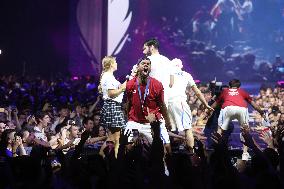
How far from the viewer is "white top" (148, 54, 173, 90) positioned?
798 centimetres

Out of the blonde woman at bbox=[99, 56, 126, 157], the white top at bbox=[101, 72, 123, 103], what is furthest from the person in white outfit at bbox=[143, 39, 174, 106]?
the white top at bbox=[101, 72, 123, 103]

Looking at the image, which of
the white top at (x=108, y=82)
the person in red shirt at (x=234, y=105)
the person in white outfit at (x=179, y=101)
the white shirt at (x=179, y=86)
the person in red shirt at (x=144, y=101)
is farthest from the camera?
the person in red shirt at (x=234, y=105)

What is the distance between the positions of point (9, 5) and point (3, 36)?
4.61 feet

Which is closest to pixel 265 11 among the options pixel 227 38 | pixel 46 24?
pixel 227 38

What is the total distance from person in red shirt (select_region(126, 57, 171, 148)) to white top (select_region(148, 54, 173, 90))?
132 centimetres

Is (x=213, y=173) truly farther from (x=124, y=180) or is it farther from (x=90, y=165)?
(x=90, y=165)

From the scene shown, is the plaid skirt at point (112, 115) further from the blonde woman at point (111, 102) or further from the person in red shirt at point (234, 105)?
the person in red shirt at point (234, 105)

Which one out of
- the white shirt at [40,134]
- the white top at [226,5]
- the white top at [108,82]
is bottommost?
the white shirt at [40,134]

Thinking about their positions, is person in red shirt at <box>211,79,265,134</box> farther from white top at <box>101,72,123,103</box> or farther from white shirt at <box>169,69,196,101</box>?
white top at <box>101,72,123,103</box>

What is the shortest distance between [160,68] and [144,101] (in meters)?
1.53

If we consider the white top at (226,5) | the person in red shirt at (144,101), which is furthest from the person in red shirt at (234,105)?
the white top at (226,5)

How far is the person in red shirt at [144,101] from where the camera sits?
6.60 m

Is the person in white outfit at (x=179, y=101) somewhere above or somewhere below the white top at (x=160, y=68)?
below

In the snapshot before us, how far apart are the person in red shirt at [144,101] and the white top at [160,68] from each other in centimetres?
132
